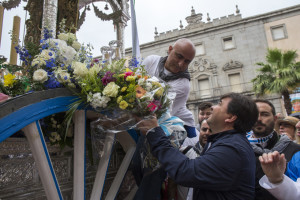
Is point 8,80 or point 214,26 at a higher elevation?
point 214,26

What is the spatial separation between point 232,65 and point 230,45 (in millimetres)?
2168

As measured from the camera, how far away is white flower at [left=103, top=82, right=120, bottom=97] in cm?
150

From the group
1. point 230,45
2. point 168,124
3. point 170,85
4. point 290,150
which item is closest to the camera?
point 168,124

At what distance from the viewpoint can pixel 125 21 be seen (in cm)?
438

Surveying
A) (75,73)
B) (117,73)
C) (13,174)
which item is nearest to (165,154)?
(117,73)

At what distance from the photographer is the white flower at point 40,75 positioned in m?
1.52

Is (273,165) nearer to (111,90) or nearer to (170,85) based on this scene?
(170,85)

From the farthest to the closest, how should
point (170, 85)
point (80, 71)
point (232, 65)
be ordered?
point (232, 65)
point (170, 85)
point (80, 71)

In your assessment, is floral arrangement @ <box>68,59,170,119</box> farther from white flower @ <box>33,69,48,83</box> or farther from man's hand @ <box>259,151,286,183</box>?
man's hand @ <box>259,151,286,183</box>

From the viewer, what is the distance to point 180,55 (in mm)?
2320

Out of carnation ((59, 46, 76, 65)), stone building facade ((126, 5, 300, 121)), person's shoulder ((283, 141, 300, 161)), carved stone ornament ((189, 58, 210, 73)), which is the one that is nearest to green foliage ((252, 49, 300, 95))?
stone building facade ((126, 5, 300, 121))

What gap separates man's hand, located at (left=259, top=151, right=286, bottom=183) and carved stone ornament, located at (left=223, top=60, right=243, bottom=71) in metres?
21.6

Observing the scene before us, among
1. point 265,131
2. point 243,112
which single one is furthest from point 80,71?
point 265,131

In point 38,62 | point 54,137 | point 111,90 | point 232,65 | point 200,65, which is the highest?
point 200,65
